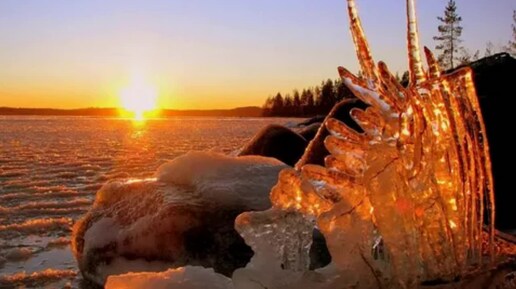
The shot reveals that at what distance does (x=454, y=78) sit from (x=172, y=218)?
6.66 ft

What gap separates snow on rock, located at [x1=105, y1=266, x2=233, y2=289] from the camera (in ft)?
5.87

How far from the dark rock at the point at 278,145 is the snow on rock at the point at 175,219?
268 cm

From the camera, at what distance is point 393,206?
174 centimetres

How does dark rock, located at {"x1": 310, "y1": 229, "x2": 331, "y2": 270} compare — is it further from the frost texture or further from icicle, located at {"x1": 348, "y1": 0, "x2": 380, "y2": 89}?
icicle, located at {"x1": 348, "y1": 0, "x2": 380, "y2": 89}

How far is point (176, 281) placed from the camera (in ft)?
5.95

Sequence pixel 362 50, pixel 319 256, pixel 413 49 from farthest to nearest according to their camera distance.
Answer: pixel 319 256
pixel 362 50
pixel 413 49

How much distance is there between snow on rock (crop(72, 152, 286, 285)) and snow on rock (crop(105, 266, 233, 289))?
1.37m

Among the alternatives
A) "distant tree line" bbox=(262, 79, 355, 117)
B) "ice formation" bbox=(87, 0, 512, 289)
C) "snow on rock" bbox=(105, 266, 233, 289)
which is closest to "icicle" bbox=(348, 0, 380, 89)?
"ice formation" bbox=(87, 0, 512, 289)

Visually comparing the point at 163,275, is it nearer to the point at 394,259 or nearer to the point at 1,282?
the point at 394,259

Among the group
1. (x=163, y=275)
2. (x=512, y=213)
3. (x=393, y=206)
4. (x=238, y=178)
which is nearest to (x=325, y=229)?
(x=393, y=206)

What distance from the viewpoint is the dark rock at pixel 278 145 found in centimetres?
680

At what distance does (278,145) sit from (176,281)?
5071 millimetres

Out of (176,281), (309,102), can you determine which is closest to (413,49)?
(176,281)

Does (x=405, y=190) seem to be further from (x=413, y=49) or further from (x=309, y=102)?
(x=309, y=102)
